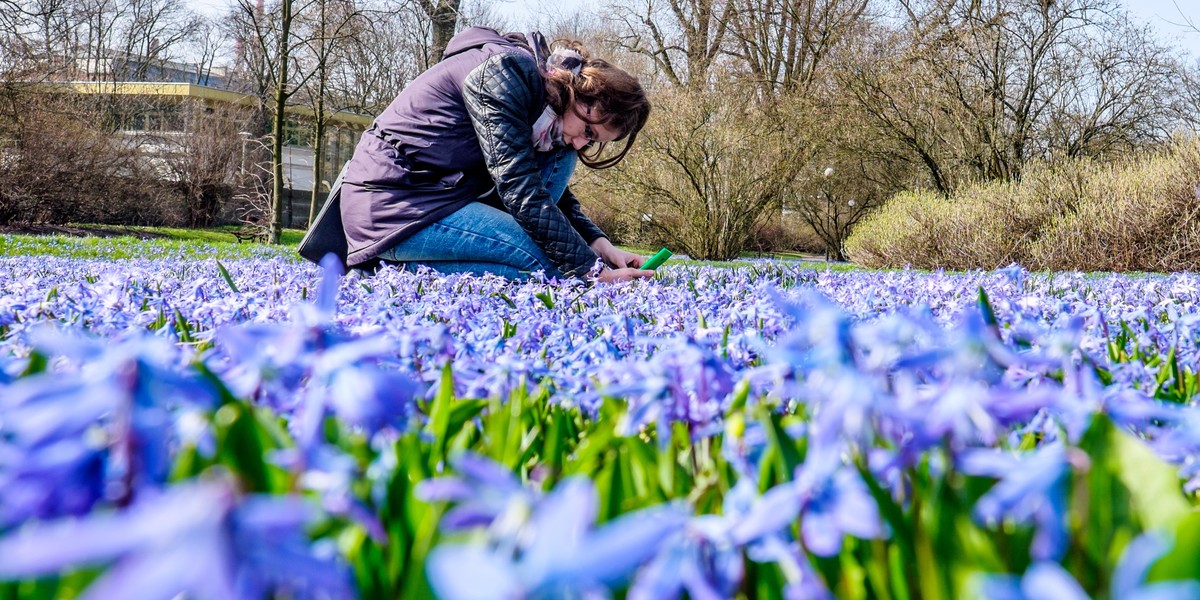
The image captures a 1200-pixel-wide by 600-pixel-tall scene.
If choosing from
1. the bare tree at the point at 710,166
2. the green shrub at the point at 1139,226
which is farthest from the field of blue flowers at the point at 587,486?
the bare tree at the point at 710,166

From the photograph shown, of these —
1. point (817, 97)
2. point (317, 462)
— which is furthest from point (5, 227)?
point (317, 462)

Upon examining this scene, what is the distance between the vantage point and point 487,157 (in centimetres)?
465

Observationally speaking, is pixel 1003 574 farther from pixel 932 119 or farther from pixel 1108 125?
pixel 1108 125

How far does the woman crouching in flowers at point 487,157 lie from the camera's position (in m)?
4.61

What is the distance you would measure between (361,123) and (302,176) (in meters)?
3.54

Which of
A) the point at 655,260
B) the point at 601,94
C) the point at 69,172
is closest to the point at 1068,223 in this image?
the point at 655,260

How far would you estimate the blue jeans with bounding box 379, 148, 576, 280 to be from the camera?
4.94 m

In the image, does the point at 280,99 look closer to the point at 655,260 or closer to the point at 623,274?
the point at 655,260

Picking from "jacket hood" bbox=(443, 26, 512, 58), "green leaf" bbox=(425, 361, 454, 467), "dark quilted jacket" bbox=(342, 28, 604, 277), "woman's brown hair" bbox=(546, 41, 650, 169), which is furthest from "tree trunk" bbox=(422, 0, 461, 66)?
"green leaf" bbox=(425, 361, 454, 467)

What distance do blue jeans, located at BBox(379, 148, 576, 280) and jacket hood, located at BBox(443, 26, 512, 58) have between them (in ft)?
3.56

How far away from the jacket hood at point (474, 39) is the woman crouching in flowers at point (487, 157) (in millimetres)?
16

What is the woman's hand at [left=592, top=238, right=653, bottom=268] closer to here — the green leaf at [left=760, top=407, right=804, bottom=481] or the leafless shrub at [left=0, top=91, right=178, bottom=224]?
the green leaf at [left=760, top=407, right=804, bottom=481]

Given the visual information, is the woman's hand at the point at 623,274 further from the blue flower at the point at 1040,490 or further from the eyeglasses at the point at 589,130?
the blue flower at the point at 1040,490

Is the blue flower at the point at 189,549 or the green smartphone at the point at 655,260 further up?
the blue flower at the point at 189,549
